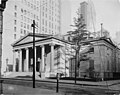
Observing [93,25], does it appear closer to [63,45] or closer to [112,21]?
[112,21]

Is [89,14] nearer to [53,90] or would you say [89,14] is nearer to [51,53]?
[53,90]

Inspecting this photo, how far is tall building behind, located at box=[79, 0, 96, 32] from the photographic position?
4455 mm

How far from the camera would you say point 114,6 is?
376cm

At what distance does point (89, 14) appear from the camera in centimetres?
472

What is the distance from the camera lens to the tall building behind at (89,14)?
14.6 ft

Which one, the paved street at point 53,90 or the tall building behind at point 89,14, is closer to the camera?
the tall building behind at point 89,14

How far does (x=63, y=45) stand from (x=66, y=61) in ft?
13.7

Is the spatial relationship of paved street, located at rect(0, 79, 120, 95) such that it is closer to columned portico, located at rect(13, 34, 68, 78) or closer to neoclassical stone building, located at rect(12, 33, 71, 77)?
columned portico, located at rect(13, 34, 68, 78)

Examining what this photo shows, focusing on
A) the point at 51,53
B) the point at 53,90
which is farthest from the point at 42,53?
the point at 53,90

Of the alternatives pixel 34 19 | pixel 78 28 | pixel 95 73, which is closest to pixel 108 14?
pixel 34 19

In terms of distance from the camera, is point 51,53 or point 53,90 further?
point 51,53

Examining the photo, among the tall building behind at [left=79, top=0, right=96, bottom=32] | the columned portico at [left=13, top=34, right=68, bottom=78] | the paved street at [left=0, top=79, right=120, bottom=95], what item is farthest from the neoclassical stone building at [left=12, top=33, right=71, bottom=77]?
the tall building behind at [left=79, top=0, right=96, bottom=32]

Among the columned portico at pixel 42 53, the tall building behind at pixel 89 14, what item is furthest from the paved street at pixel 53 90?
the columned portico at pixel 42 53

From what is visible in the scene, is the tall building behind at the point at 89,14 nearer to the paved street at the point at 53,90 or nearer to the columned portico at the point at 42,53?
the paved street at the point at 53,90
